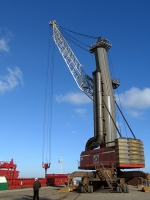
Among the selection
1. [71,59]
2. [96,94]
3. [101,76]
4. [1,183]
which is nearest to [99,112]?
[96,94]

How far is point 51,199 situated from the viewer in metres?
18.7

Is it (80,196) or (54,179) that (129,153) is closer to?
(80,196)

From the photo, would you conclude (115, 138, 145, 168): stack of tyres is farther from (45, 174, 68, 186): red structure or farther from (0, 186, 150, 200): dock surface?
(45, 174, 68, 186): red structure

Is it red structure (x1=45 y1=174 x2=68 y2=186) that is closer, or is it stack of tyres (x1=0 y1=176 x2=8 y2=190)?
stack of tyres (x1=0 y1=176 x2=8 y2=190)

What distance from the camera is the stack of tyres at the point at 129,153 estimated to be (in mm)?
32625

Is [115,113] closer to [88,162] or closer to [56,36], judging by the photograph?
[88,162]

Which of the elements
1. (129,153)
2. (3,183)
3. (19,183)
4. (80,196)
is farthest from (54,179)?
(80,196)

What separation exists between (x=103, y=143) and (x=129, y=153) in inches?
274

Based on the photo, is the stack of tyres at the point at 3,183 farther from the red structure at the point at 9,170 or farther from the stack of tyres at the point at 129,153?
the stack of tyres at the point at 129,153

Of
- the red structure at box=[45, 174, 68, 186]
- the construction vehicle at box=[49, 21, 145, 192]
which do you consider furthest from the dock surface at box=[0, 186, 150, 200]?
the red structure at box=[45, 174, 68, 186]

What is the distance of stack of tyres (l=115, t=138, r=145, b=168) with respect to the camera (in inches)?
1284

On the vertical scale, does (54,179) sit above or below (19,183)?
below

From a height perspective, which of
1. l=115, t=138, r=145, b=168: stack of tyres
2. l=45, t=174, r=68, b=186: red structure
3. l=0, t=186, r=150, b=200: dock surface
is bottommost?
l=45, t=174, r=68, b=186: red structure

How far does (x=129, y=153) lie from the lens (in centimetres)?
3334
